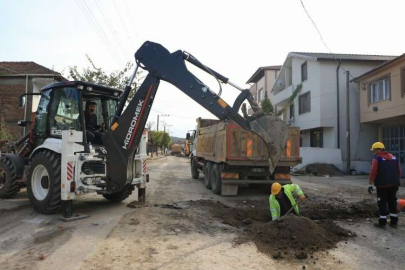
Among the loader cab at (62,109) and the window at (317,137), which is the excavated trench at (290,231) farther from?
the window at (317,137)

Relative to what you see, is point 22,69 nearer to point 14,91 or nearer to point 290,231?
point 14,91

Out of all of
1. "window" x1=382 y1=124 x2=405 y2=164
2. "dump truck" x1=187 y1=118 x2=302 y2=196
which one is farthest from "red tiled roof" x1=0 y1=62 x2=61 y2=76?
"window" x1=382 y1=124 x2=405 y2=164

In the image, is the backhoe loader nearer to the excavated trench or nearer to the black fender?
the black fender

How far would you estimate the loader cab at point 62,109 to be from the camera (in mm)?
7629

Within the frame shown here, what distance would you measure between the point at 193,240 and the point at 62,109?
4610mm

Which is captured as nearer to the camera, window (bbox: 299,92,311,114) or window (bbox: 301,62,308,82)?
window (bbox: 299,92,311,114)

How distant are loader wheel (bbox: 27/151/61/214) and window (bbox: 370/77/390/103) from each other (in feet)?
60.0

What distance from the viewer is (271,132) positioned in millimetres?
7082

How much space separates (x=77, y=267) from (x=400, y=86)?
1841cm

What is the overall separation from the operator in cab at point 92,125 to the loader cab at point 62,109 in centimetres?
7

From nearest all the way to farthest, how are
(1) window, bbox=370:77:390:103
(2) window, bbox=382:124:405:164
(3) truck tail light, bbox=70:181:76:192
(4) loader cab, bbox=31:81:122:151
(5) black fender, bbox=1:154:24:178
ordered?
1. (3) truck tail light, bbox=70:181:76:192
2. (4) loader cab, bbox=31:81:122:151
3. (5) black fender, bbox=1:154:24:178
4. (1) window, bbox=370:77:390:103
5. (2) window, bbox=382:124:405:164

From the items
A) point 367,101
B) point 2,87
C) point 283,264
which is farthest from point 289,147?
point 2,87

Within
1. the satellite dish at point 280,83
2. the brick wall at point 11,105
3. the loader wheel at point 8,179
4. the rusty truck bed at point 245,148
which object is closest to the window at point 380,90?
the satellite dish at point 280,83

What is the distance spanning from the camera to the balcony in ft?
92.9
